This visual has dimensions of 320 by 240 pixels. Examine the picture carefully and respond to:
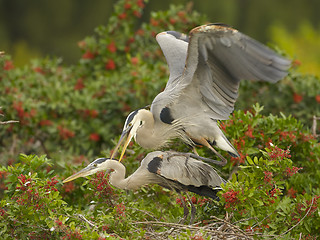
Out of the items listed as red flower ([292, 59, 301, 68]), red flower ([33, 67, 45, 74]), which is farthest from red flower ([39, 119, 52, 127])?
red flower ([292, 59, 301, 68])

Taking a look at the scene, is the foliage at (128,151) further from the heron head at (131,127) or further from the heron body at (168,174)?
the heron head at (131,127)

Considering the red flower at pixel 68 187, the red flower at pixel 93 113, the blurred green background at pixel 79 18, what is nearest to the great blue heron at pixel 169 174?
the red flower at pixel 68 187

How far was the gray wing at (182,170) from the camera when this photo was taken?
534 cm

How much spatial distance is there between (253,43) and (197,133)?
3.17 feet

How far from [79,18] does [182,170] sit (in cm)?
1804

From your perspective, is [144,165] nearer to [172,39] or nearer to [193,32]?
[193,32]

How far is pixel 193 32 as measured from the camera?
4996 millimetres

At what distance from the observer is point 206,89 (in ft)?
17.9

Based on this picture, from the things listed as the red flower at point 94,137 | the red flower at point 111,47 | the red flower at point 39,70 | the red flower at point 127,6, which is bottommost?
the red flower at point 94,137

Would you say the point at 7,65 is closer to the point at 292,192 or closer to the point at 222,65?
the point at 222,65

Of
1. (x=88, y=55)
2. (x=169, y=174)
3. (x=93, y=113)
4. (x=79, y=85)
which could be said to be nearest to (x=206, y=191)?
(x=169, y=174)

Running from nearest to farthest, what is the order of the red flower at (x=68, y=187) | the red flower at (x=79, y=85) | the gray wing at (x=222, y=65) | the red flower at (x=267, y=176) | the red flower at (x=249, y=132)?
the gray wing at (x=222, y=65) < the red flower at (x=267, y=176) < the red flower at (x=249, y=132) < the red flower at (x=68, y=187) < the red flower at (x=79, y=85)

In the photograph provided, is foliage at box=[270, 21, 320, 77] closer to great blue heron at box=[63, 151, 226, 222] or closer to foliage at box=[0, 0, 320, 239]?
foliage at box=[0, 0, 320, 239]

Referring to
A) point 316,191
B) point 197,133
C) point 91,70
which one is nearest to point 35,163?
point 197,133
